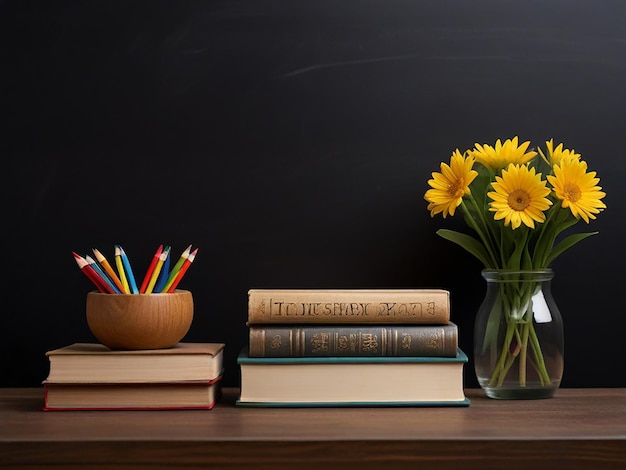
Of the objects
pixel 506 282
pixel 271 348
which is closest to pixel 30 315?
pixel 271 348

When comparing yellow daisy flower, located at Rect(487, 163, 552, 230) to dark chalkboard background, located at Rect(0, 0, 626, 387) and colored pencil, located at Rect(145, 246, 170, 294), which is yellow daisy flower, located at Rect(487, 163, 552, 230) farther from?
colored pencil, located at Rect(145, 246, 170, 294)

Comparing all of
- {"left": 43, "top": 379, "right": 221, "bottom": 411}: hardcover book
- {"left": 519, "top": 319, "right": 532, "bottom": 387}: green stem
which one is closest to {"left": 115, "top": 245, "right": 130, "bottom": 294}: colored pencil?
{"left": 43, "top": 379, "right": 221, "bottom": 411}: hardcover book

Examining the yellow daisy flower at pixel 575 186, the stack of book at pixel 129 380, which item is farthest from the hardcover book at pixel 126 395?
the yellow daisy flower at pixel 575 186

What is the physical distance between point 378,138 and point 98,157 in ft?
1.49

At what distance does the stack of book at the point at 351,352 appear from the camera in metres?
0.97

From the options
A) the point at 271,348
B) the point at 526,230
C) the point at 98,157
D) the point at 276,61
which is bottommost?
the point at 271,348

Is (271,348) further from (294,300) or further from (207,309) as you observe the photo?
(207,309)

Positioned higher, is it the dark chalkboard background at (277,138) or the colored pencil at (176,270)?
the dark chalkboard background at (277,138)

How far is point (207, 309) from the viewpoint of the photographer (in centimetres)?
117

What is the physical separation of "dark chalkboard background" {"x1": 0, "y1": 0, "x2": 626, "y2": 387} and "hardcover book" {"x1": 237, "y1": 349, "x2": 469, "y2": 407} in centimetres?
21

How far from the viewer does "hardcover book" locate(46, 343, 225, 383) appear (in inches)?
37.6

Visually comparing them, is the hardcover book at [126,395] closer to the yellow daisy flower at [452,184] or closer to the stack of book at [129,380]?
the stack of book at [129,380]

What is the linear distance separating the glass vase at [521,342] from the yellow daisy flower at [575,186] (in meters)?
0.10
